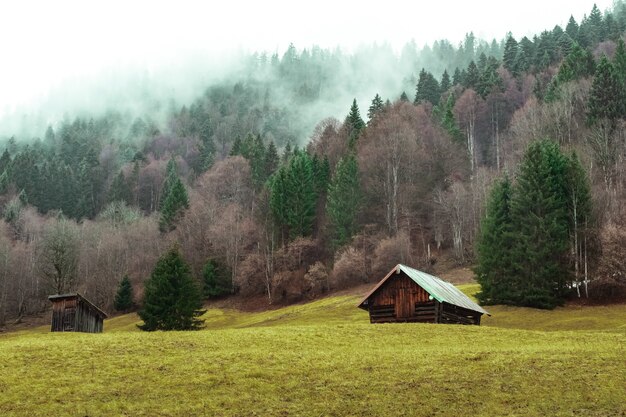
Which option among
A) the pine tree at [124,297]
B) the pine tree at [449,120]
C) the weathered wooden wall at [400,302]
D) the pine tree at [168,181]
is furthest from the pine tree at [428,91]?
the weathered wooden wall at [400,302]

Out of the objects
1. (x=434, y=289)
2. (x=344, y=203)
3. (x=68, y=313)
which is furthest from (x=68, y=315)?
(x=344, y=203)

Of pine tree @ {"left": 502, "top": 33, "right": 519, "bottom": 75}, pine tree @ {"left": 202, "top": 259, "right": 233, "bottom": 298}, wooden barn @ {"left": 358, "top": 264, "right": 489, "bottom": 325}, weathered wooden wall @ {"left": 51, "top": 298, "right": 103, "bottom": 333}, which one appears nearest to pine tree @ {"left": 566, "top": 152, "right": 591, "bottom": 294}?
wooden barn @ {"left": 358, "top": 264, "right": 489, "bottom": 325}

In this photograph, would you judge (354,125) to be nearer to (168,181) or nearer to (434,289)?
(168,181)

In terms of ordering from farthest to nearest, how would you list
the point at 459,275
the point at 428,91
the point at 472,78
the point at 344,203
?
the point at 428,91, the point at 472,78, the point at 344,203, the point at 459,275

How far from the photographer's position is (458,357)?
28.4 m

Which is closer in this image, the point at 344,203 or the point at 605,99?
the point at 605,99

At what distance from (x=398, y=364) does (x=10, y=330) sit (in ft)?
260

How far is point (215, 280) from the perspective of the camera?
96.1 m

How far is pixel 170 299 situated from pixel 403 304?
19.3 m

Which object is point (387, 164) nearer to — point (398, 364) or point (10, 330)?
point (10, 330)

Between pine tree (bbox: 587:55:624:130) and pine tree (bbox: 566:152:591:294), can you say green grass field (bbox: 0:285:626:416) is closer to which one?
pine tree (bbox: 566:152:591:294)

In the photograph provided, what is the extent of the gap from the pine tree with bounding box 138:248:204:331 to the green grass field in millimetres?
13448

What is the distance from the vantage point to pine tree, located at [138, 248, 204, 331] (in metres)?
51.0

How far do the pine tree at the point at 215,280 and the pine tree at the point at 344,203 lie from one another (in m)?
18.0
